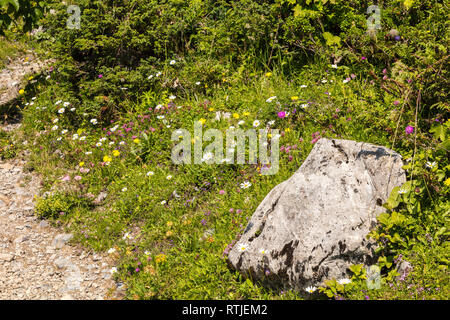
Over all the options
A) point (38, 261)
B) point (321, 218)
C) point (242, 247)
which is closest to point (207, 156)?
point (242, 247)

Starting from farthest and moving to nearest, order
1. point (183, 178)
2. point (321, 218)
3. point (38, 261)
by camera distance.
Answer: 1. point (183, 178)
2. point (38, 261)
3. point (321, 218)

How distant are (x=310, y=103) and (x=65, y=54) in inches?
165

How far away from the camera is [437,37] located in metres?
4.95

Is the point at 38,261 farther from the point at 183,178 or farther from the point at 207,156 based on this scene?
the point at 207,156

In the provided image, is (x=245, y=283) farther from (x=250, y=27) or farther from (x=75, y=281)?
(x=250, y=27)

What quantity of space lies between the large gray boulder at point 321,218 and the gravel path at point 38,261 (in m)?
1.59

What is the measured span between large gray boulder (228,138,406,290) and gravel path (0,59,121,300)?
5.22 ft

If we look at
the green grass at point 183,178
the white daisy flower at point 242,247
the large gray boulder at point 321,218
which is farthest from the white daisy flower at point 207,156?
the white daisy flower at point 242,247

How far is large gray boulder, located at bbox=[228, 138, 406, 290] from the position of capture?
3633mm

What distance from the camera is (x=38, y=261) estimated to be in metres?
5.06

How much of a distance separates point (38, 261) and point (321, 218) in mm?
3371

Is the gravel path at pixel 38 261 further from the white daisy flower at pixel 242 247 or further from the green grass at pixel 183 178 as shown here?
the white daisy flower at pixel 242 247

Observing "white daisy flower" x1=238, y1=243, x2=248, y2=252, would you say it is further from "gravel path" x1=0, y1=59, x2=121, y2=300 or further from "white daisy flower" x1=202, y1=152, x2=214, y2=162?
"white daisy flower" x1=202, y1=152, x2=214, y2=162

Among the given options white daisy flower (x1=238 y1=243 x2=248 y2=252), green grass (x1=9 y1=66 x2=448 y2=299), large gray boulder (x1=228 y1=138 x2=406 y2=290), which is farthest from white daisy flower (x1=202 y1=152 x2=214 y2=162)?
white daisy flower (x1=238 y1=243 x2=248 y2=252)
